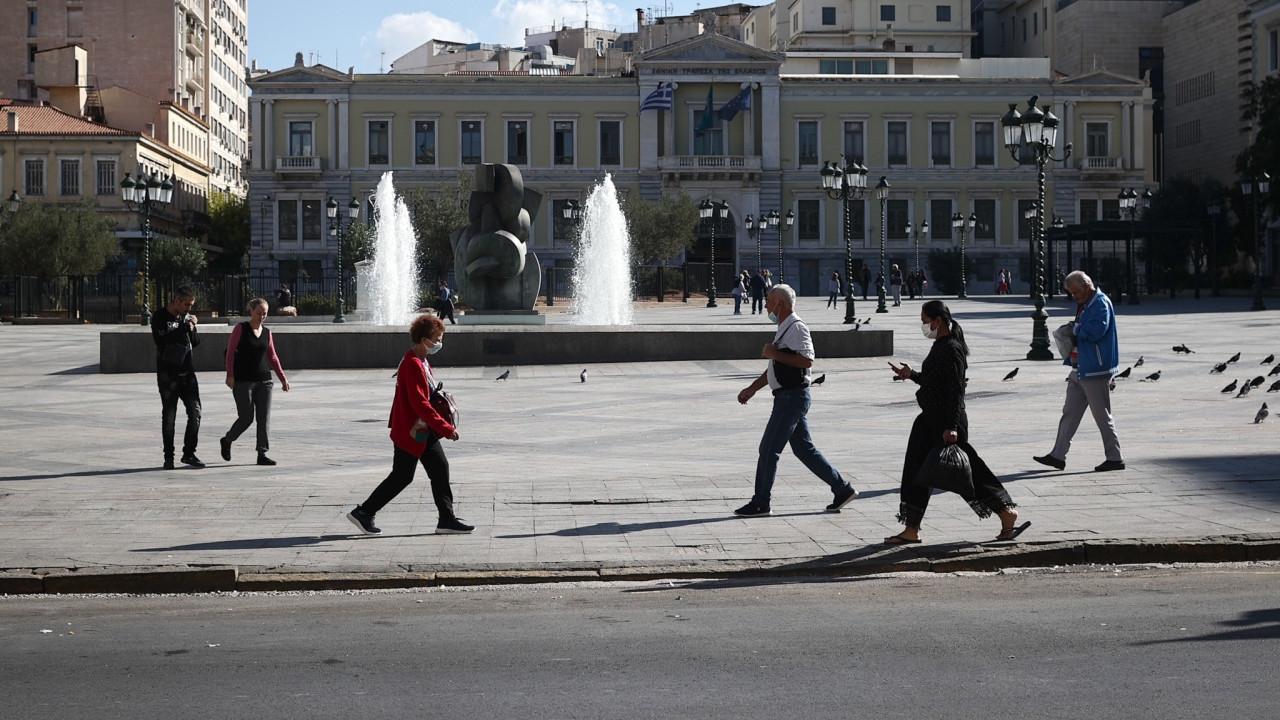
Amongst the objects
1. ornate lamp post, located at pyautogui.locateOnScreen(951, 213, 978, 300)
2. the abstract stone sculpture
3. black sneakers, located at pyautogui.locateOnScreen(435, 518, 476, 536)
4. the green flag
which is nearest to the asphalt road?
black sneakers, located at pyautogui.locateOnScreen(435, 518, 476, 536)

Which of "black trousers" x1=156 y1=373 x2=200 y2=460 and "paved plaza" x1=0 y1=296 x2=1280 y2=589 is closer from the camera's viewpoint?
"paved plaza" x1=0 y1=296 x2=1280 y2=589

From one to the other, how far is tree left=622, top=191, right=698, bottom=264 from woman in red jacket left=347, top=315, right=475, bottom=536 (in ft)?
185

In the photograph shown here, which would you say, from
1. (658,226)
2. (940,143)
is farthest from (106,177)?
(940,143)

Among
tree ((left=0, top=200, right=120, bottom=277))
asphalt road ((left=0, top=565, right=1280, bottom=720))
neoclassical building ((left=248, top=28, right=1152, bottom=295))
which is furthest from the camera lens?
neoclassical building ((left=248, top=28, right=1152, bottom=295))

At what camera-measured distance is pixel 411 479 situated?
9.08m

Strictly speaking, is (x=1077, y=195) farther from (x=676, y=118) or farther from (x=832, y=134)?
(x=676, y=118)

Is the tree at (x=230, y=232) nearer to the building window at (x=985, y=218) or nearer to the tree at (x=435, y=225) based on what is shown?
the tree at (x=435, y=225)

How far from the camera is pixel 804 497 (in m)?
10.6

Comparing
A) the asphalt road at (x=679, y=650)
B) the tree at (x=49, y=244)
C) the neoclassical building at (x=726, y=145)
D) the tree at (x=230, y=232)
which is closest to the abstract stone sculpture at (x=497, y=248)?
the asphalt road at (x=679, y=650)

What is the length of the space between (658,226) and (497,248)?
122 ft

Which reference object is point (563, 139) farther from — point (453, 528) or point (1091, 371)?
point (453, 528)

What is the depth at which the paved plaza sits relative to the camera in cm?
875

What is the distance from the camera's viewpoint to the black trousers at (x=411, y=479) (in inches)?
357

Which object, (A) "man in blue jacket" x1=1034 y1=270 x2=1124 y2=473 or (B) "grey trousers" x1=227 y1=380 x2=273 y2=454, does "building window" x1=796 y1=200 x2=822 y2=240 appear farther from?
(A) "man in blue jacket" x1=1034 y1=270 x2=1124 y2=473
